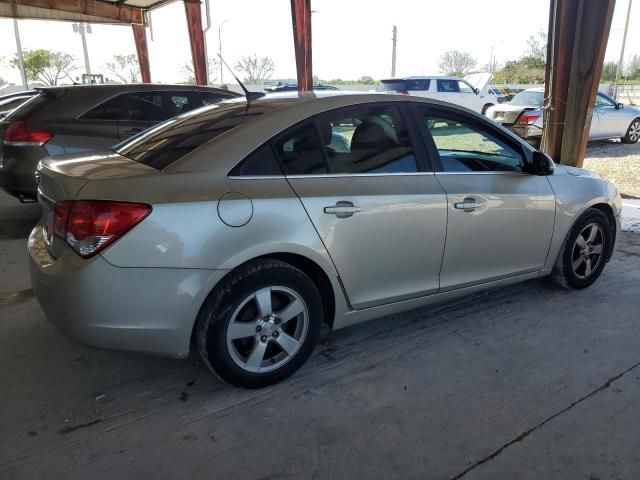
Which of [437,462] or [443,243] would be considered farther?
[443,243]

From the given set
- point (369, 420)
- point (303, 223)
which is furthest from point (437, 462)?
point (303, 223)

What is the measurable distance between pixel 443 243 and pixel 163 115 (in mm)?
4182

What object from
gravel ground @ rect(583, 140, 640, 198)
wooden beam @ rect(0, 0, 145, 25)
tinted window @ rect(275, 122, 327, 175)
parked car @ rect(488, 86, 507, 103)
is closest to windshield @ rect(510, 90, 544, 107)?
gravel ground @ rect(583, 140, 640, 198)

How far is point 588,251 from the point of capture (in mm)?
3998

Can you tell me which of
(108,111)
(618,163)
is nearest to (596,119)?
(618,163)

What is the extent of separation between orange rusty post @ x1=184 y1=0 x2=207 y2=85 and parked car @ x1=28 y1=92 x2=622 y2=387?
51.1 feet

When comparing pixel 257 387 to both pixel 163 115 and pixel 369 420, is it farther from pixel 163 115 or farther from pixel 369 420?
pixel 163 115

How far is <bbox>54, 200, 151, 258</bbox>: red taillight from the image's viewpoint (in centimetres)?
221

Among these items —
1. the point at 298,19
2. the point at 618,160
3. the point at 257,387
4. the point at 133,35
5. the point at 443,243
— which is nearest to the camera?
the point at 257,387

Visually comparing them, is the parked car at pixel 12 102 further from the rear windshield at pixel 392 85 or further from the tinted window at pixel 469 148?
the rear windshield at pixel 392 85

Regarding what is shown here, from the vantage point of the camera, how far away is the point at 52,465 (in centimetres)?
216

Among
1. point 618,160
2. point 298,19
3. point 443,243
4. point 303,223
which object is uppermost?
point 298,19

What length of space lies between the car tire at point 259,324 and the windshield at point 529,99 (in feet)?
41.2

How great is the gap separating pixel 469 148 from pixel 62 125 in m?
4.19
